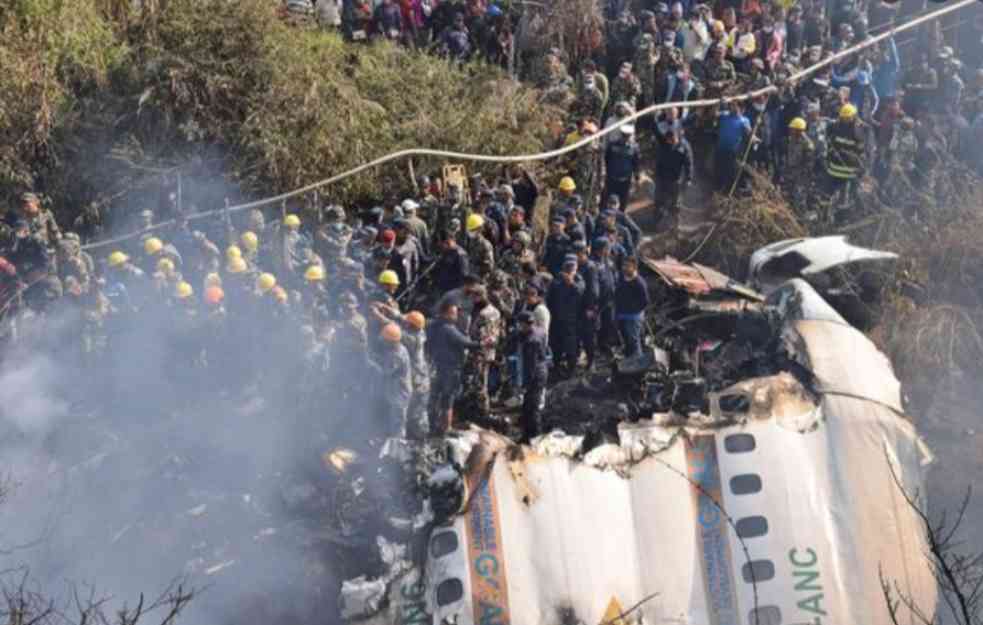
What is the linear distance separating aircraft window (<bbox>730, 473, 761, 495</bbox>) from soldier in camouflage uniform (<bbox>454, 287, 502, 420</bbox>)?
3.86 metres

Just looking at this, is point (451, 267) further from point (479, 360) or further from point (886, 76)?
point (886, 76)

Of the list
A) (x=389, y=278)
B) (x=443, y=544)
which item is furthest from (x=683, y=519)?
(x=389, y=278)

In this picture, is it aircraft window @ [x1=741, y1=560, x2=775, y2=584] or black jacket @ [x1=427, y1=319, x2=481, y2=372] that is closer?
aircraft window @ [x1=741, y1=560, x2=775, y2=584]

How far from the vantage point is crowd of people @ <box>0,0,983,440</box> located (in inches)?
571

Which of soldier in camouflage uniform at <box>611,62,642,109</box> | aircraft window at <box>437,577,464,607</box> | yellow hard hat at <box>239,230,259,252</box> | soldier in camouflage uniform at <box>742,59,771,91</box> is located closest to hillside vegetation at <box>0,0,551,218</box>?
soldier in camouflage uniform at <box>611,62,642,109</box>

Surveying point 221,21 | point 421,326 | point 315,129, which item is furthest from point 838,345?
point 221,21

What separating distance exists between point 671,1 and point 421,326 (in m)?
8.70

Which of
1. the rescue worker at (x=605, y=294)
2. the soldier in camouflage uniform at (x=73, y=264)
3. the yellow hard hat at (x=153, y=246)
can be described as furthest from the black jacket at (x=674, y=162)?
the soldier in camouflage uniform at (x=73, y=264)

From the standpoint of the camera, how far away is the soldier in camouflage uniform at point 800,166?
18125mm

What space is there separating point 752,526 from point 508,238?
6.15 meters

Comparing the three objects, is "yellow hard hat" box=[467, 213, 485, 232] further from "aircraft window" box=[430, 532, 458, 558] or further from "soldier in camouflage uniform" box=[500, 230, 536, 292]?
"aircraft window" box=[430, 532, 458, 558]

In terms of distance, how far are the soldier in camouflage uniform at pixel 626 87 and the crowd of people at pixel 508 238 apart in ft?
0.09

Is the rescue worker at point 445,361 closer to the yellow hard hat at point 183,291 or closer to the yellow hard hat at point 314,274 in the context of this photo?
the yellow hard hat at point 314,274

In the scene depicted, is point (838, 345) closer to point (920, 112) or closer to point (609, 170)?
point (609, 170)
